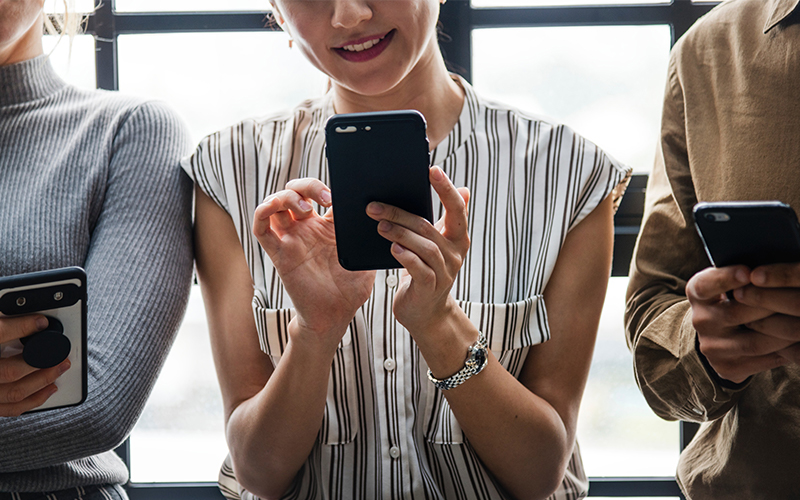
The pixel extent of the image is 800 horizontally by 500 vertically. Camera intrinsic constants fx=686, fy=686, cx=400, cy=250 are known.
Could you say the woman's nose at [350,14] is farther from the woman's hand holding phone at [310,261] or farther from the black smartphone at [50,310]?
the black smartphone at [50,310]

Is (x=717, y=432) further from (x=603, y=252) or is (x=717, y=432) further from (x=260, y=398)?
(x=260, y=398)

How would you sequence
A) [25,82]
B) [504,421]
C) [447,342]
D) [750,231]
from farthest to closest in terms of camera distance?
1. [25,82]
2. [504,421]
3. [447,342]
4. [750,231]

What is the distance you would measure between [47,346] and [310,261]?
0.37 metres

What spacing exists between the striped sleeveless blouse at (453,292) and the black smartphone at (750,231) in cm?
39

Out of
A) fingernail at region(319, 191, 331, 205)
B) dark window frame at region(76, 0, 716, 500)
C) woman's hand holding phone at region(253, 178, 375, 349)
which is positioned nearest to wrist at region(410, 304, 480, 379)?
woman's hand holding phone at region(253, 178, 375, 349)

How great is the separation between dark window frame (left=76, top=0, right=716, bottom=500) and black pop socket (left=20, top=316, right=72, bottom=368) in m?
1.02

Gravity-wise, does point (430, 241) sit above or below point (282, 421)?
above

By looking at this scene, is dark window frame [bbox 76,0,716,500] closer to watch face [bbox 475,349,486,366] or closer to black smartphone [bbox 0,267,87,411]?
watch face [bbox 475,349,486,366]

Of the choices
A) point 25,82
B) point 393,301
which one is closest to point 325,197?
point 393,301

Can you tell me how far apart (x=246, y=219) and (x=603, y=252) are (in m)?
0.64

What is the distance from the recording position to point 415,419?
1203 mm

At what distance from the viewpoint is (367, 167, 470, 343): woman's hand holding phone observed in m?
0.89

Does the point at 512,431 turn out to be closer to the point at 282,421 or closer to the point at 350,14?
the point at 282,421

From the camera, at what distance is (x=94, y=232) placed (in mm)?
1235
